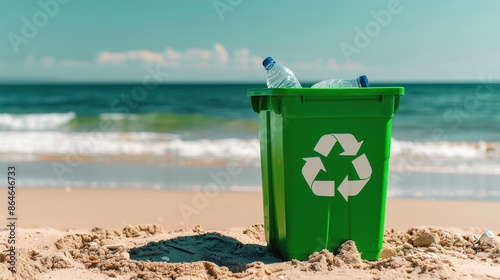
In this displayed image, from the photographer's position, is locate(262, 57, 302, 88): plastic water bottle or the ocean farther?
the ocean

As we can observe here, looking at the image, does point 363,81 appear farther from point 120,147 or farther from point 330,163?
point 120,147

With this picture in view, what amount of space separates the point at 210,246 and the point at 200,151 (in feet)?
25.0

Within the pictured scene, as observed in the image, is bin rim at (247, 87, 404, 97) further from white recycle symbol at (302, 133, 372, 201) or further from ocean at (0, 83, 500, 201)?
ocean at (0, 83, 500, 201)

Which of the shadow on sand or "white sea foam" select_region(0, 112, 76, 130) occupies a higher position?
"white sea foam" select_region(0, 112, 76, 130)

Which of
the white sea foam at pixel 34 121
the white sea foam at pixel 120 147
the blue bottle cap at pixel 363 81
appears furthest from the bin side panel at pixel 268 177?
the white sea foam at pixel 34 121

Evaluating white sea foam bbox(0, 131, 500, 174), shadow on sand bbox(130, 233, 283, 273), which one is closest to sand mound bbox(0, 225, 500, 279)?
shadow on sand bbox(130, 233, 283, 273)

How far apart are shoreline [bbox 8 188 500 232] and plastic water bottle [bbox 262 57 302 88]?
6.10ft

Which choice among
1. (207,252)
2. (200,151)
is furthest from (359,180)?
(200,151)

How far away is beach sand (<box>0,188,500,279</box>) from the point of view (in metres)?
3.35

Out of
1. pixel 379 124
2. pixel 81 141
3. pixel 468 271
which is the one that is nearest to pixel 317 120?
pixel 379 124

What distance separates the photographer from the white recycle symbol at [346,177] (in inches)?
135

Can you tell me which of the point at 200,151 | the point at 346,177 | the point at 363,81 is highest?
the point at 363,81

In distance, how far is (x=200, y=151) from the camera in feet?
37.7

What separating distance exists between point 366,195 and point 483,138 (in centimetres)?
1259
